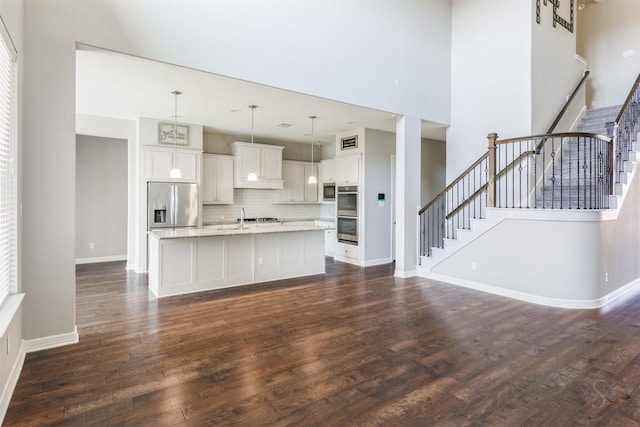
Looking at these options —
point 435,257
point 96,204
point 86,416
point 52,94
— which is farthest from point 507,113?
point 96,204

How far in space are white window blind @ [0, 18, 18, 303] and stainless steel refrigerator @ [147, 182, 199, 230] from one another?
3.76m

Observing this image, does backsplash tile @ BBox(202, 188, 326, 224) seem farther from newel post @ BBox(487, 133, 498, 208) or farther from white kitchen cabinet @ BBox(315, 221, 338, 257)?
newel post @ BBox(487, 133, 498, 208)

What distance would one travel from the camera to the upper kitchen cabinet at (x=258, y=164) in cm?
778

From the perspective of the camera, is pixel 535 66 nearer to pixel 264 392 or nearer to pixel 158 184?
pixel 264 392

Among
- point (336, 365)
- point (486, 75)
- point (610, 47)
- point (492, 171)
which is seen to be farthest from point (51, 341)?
point (610, 47)

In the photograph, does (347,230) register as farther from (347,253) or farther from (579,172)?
(579,172)

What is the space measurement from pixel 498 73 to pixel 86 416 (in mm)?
7058

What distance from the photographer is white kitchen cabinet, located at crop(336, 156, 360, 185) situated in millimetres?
7496

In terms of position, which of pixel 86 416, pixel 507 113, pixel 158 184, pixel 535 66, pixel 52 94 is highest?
pixel 535 66

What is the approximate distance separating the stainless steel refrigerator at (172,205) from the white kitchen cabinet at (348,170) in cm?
306

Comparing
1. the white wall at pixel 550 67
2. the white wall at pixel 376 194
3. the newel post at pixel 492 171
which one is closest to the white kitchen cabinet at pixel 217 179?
the white wall at pixel 376 194

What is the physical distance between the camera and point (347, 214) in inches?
307

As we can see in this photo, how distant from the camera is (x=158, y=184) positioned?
260 inches

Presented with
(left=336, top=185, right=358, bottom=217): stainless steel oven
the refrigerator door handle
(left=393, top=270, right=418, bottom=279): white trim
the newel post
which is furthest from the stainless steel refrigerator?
the newel post
